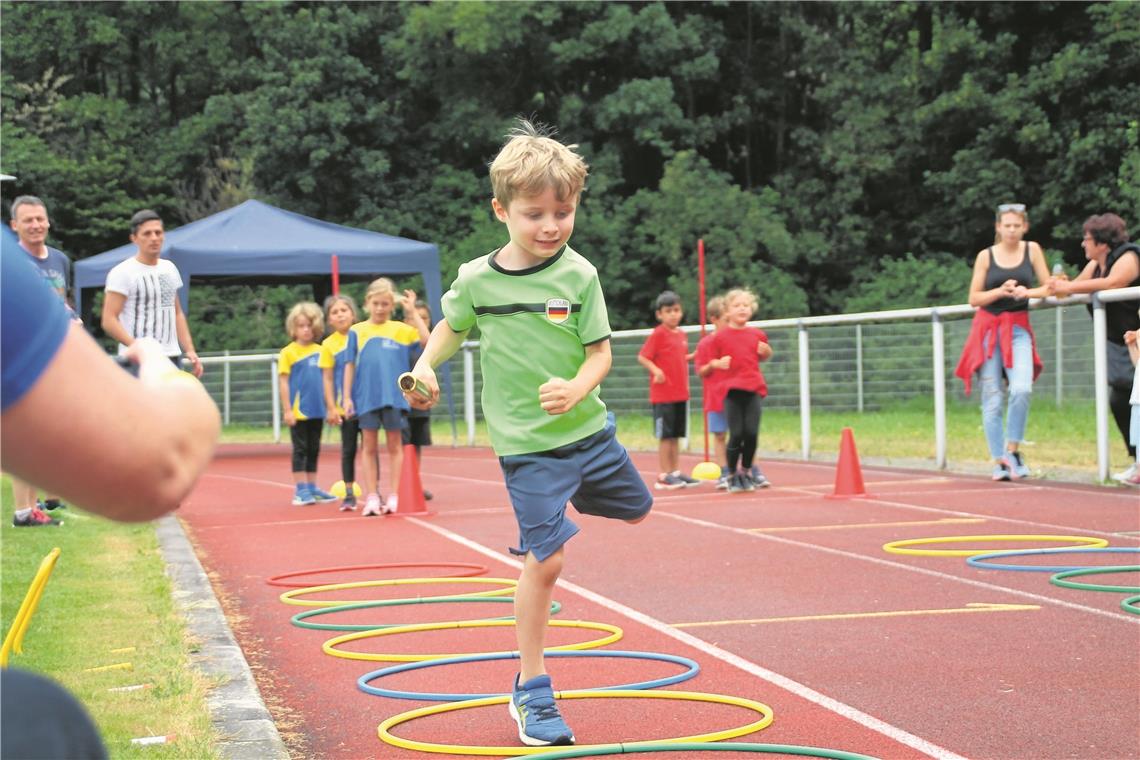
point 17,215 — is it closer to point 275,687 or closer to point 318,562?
point 318,562

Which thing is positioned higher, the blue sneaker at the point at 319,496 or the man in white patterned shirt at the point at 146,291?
the man in white patterned shirt at the point at 146,291

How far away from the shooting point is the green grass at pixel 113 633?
16.9 ft

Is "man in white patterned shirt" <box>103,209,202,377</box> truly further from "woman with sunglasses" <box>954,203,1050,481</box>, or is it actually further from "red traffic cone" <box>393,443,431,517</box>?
"woman with sunglasses" <box>954,203,1050,481</box>

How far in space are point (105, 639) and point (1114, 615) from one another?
14.9 ft

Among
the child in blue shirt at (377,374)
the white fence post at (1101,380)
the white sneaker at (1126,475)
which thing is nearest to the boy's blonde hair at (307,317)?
the child in blue shirt at (377,374)

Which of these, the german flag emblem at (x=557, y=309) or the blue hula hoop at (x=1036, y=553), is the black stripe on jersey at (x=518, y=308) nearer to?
the german flag emblem at (x=557, y=309)

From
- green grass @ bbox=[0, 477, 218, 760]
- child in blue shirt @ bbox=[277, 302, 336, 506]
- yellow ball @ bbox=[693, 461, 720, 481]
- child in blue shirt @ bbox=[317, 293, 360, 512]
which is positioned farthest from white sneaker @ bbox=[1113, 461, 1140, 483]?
green grass @ bbox=[0, 477, 218, 760]

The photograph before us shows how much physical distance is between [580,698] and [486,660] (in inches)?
38.7

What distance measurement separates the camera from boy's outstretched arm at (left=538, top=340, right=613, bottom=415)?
16.5 ft

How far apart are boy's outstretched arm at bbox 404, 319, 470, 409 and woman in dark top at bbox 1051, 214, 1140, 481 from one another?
27.0 feet

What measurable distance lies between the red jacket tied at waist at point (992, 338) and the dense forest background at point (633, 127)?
19948 millimetres

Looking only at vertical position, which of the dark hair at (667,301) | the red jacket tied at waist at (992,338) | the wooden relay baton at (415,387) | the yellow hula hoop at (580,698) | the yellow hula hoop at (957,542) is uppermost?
the dark hair at (667,301)

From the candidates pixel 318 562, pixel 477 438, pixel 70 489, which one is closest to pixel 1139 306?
pixel 318 562

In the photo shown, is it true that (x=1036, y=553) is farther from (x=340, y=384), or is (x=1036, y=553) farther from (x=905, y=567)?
(x=340, y=384)
